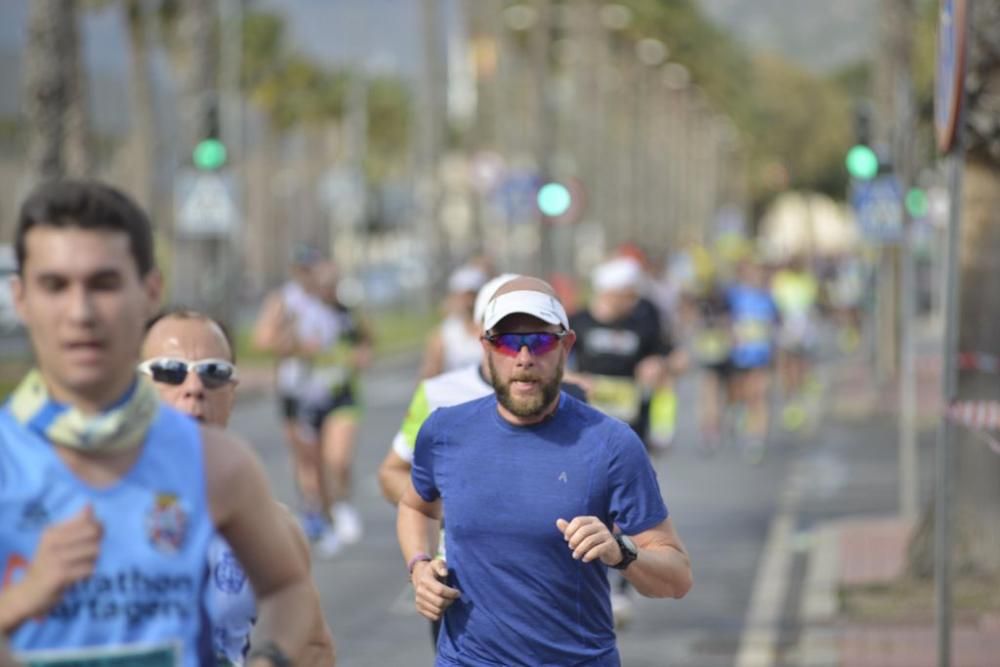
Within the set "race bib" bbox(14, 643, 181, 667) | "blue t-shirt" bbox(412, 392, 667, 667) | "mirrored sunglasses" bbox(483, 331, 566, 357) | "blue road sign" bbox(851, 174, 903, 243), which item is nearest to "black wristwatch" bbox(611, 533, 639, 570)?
"blue t-shirt" bbox(412, 392, 667, 667)

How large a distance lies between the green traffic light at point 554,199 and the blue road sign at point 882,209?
372 centimetres

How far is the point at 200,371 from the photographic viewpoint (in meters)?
5.50

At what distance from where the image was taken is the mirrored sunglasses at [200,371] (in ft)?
18.0

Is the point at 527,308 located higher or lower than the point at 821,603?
higher

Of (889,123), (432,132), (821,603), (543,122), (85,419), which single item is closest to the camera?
(85,419)

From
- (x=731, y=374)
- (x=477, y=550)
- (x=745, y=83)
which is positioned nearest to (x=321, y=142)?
(x=745, y=83)

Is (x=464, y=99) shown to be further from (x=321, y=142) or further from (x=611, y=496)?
(x=611, y=496)

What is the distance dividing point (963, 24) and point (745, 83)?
102m

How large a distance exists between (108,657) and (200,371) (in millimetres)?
2148

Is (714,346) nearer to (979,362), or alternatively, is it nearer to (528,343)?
(979,362)

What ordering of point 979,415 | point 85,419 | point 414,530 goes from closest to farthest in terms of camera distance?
point 85,419, point 414,530, point 979,415

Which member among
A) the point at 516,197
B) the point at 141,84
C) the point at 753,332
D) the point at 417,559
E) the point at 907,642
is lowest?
the point at 141,84

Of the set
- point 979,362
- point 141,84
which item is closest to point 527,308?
point 979,362

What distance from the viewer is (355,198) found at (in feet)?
184
